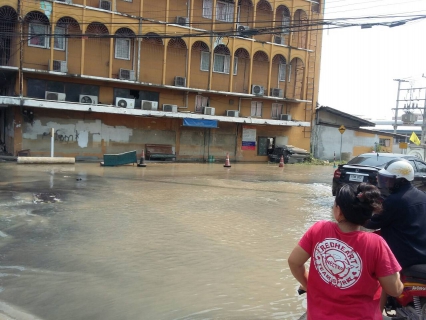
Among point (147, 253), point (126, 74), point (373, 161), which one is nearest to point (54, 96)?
point (126, 74)

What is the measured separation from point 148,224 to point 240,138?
80.4 ft

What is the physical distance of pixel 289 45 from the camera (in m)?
33.0

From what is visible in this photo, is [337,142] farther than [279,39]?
Yes

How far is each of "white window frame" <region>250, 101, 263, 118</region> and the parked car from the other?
2139cm

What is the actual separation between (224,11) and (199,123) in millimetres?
8763

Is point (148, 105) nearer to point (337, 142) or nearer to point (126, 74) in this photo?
point (126, 74)

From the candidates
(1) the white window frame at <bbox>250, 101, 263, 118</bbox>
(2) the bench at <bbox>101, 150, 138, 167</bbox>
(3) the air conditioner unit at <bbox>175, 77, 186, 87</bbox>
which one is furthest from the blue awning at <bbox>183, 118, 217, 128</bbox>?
(2) the bench at <bbox>101, 150, 138, 167</bbox>

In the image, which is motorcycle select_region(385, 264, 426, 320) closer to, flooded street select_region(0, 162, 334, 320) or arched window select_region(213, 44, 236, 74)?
flooded street select_region(0, 162, 334, 320)

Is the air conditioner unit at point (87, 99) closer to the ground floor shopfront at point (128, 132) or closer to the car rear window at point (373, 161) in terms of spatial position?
the ground floor shopfront at point (128, 132)

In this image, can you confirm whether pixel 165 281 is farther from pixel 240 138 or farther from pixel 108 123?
pixel 240 138

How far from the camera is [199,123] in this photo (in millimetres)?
29312

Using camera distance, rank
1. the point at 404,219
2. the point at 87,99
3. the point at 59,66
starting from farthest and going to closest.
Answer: the point at 87,99
the point at 59,66
the point at 404,219

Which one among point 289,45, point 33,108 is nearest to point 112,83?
point 33,108

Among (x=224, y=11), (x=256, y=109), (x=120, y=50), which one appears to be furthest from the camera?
(x=256, y=109)
